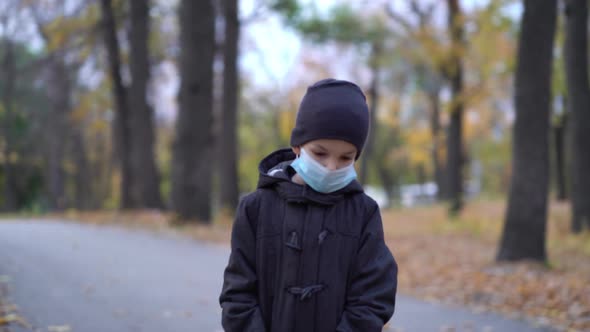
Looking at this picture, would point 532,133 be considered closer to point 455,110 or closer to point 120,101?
point 455,110

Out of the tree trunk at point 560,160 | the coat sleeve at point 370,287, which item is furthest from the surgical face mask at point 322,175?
the tree trunk at point 560,160

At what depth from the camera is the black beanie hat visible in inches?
105

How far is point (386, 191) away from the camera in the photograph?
5862 cm

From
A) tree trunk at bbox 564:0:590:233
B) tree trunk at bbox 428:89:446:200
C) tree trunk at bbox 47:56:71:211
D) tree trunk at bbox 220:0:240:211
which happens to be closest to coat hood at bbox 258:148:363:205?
tree trunk at bbox 564:0:590:233

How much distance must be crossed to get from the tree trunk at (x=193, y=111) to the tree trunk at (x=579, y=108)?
8730 millimetres

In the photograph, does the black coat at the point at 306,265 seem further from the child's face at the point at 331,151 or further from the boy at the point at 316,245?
the child's face at the point at 331,151

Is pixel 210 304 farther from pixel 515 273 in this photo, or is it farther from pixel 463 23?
pixel 463 23

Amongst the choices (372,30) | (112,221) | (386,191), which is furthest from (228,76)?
(386,191)

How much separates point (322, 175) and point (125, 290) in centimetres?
551

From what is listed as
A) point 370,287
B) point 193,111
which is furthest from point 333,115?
point 193,111

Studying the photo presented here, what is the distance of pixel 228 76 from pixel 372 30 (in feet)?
51.9

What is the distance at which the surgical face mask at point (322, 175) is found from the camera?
104 inches

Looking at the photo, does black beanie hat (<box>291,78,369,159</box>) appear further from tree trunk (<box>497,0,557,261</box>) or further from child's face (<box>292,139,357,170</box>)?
tree trunk (<box>497,0,557,261</box>)

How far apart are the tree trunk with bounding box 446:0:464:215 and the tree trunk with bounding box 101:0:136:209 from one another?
36.3 ft
